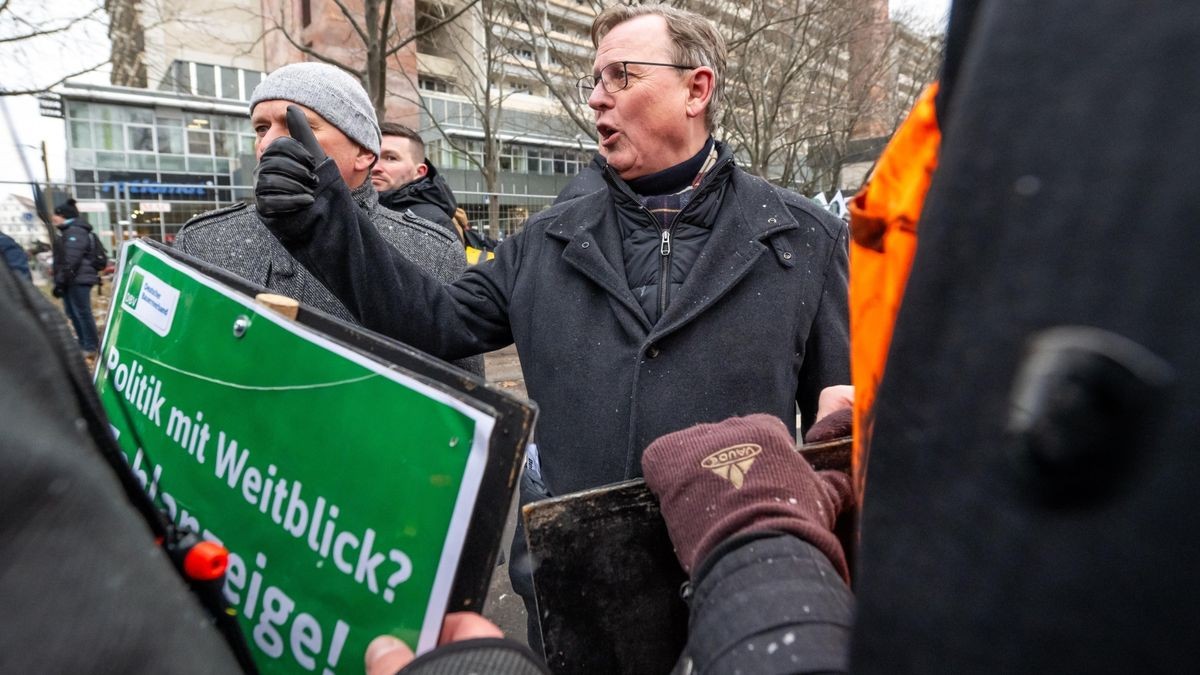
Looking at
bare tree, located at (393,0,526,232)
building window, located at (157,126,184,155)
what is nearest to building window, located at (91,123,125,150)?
building window, located at (157,126,184,155)

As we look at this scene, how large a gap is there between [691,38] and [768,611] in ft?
6.36

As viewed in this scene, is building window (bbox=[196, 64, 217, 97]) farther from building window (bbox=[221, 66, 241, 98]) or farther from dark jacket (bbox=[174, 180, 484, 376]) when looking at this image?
dark jacket (bbox=[174, 180, 484, 376])

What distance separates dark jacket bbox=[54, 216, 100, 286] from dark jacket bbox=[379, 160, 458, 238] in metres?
7.19

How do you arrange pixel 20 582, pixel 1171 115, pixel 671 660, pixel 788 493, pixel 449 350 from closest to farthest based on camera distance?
pixel 1171 115 < pixel 20 582 < pixel 788 493 < pixel 671 660 < pixel 449 350

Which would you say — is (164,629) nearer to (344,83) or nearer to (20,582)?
(20,582)

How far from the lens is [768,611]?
725 mm

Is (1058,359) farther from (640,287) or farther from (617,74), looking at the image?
(617,74)

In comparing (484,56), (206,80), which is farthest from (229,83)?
(484,56)

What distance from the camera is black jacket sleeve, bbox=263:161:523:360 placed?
1759mm

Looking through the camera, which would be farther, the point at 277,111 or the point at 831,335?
the point at 277,111

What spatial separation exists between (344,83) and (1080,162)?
8.17 ft

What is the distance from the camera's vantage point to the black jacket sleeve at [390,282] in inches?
69.2

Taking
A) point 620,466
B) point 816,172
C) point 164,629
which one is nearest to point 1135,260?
point 164,629

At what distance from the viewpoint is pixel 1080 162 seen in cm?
39
